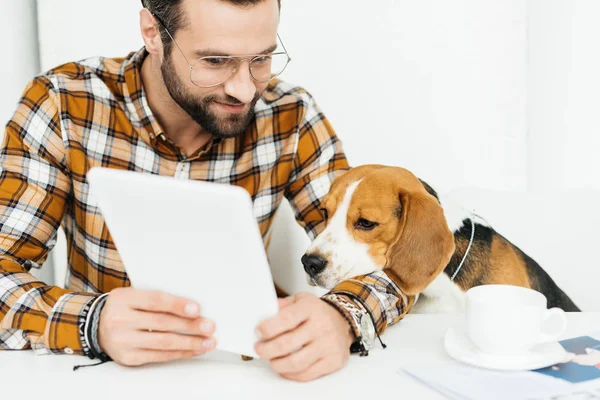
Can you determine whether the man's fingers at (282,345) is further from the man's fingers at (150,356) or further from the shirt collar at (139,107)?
the shirt collar at (139,107)

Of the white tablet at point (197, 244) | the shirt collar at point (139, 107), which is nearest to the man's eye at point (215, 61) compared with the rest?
the shirt collar at point (139, 107)

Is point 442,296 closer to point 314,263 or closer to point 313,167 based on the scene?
point 314,263

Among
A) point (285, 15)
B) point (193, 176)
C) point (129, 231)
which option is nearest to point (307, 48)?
point (285, 15)

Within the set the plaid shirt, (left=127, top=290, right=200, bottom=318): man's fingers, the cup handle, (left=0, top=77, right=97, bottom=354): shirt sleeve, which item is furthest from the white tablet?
the cup handle

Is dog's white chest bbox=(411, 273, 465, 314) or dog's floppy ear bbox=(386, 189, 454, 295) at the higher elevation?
dog's floppy ear bbox=(386, 189, 454, 295)

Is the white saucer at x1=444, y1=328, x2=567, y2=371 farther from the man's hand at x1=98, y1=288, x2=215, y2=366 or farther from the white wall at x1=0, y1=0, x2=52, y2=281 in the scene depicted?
the white wall at x1=0, y1=0, x2=52, y2=281

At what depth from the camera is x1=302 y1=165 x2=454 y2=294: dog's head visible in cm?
155

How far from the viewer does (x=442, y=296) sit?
5.40 ft

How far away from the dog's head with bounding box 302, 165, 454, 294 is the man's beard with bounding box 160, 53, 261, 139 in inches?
12.2

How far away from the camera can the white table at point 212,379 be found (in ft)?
3.15

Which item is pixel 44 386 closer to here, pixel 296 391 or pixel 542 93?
pixel 296 391

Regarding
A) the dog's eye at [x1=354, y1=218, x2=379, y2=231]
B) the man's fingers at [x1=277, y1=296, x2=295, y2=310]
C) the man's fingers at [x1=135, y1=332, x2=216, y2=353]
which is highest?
the dog's eye at [x1=354, y1=218, x2=379, y2=231]

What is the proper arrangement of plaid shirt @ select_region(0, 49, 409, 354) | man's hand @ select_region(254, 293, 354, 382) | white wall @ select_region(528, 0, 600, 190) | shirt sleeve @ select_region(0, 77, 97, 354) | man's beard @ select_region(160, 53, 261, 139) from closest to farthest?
1. man's hand @ select_region(254, 293, 354, 382)
2. shirt sleeve @ select_region(0, 77, 97, 354)
3. plaid shirt @ select_region(0, 49, 409, 354)
4. man's beard @ select_region(160, 53, 261, 139)
5. white wall @ select_region(528, 0, 600, 190)

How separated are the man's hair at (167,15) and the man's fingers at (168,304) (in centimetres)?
75
